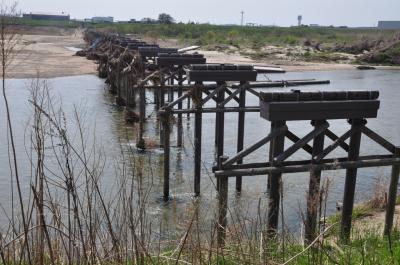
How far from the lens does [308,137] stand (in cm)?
807

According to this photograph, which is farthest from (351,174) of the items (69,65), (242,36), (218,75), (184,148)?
(242,36)

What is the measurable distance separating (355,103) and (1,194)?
374 inches

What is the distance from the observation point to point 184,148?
18891 mm

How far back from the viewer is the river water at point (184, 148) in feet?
39.8

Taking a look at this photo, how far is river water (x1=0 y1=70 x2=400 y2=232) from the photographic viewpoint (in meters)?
12.1

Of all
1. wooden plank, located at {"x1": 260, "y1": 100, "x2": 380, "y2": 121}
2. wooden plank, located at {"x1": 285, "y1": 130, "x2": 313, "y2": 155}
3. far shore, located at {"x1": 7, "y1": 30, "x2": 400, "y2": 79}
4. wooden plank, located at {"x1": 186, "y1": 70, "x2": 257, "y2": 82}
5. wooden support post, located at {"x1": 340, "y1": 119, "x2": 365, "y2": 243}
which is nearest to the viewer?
wooden plank, located at {"x1": 260, "y1": 100, "x2": 380, "y2": 121}

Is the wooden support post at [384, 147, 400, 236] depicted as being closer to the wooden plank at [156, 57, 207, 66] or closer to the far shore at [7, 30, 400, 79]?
the wooden plank at [156, 57, 207, 66]

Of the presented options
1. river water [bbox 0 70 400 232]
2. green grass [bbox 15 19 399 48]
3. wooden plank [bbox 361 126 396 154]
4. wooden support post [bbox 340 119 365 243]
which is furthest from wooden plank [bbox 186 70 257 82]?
green grass [bbox 15 19 399 48]

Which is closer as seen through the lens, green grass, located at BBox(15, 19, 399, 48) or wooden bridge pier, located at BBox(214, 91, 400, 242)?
wooden bridge pier, located at BBox(214, 91, 400, 242)

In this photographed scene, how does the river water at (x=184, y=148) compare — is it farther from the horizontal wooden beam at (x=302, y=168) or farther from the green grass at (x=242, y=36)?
the green grass at (x=242, y=36)

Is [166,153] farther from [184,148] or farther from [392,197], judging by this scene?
[184,148]

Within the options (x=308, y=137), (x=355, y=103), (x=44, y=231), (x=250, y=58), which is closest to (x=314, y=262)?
(x=44, y=231)

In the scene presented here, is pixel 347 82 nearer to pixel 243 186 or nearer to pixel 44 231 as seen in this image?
pixel 243 186

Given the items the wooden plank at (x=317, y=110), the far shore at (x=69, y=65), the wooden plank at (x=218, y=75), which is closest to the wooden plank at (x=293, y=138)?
the wooden plank at (x=317, y=110)
